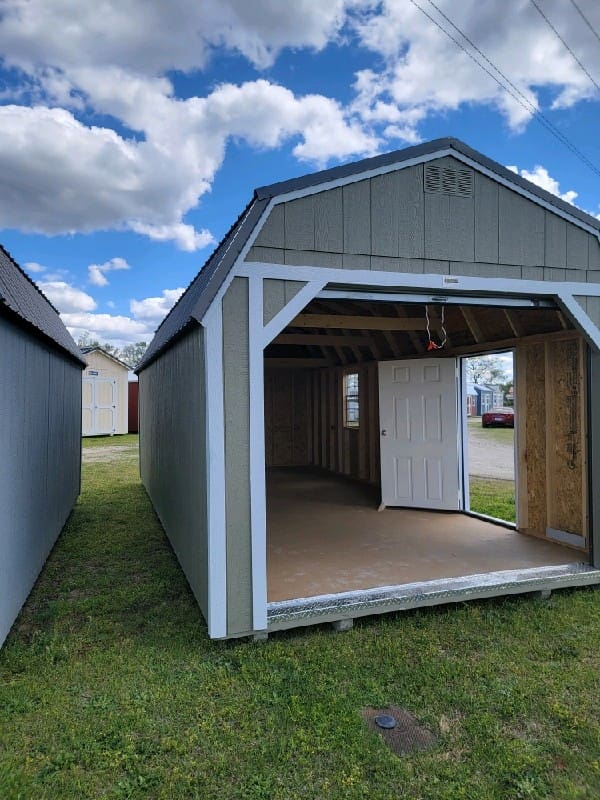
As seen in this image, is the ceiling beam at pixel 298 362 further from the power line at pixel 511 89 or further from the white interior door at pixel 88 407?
the white interior door at pixel 88 407

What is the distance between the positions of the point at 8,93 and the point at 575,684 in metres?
13.0

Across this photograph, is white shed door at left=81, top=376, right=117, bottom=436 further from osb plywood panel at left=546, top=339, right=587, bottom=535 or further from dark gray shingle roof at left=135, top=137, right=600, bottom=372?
osb plywood panel at left=546, top=339, right=587, bottom=535

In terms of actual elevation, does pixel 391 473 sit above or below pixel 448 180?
below

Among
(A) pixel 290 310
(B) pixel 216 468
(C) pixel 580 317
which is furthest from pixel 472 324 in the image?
(B) pixel 216 468

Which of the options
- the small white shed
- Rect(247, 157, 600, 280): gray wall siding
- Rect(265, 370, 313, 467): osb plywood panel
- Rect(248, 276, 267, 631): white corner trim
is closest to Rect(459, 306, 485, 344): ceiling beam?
Rect(247, 157, 600, 280): gray wall siding

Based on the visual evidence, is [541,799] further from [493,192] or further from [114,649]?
[493,192]

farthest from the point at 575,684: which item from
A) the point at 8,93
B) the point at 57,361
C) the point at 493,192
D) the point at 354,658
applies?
the point at 8,93

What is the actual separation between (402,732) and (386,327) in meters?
4.40

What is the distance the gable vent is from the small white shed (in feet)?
62.8

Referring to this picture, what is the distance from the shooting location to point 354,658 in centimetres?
312

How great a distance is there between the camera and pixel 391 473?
7207mm

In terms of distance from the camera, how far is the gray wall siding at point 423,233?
344cm

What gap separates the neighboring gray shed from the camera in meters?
3.42

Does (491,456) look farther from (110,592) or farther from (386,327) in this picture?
(110,592)
